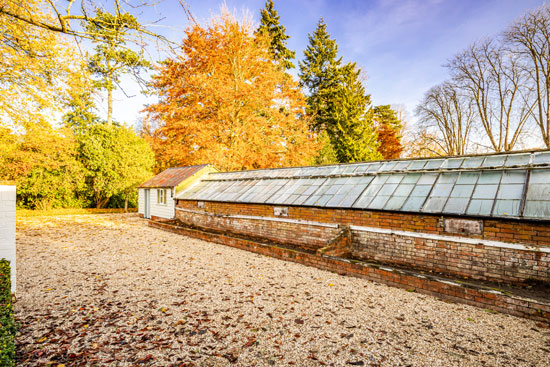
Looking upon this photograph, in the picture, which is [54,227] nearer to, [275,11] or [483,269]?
[483,269]

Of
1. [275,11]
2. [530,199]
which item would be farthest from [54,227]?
[275,11]

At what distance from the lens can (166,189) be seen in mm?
15945

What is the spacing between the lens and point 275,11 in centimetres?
2570

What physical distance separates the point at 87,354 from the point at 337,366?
11.0 ft

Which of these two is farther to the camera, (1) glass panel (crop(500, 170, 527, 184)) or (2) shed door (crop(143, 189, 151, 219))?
(2) shed door (crop(143, 189, 151, 219))

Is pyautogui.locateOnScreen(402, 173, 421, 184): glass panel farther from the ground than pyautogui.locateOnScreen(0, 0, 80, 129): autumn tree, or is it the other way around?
pyautogui.locateOnScreen(0, 0, 80, 129): autumn tree

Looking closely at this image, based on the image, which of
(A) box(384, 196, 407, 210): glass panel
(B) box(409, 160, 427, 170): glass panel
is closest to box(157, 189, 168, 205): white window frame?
(A) box(384, 196, 407, 210): glass panel

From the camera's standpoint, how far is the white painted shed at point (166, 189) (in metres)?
15.1

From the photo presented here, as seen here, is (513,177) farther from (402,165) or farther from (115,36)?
(115,36)

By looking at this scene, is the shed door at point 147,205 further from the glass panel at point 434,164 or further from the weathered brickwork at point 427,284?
the glass panel at point 434,164

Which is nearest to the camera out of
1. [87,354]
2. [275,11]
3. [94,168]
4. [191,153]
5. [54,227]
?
[87,354]

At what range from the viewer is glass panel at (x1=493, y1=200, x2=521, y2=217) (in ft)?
16.6

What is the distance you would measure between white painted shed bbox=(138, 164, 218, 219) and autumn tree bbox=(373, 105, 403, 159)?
76.2 feet

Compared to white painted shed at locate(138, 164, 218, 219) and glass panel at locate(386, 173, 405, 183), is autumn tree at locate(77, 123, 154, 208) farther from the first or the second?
glass panel at locate(386, 173, 405, 183)
